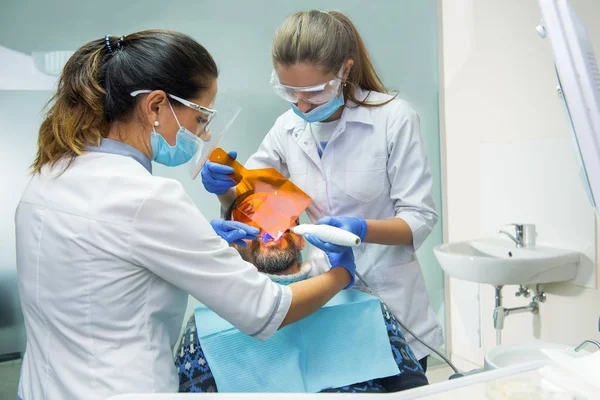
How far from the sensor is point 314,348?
1.32 meters

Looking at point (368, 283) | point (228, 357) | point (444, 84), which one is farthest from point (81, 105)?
point (444, 84)

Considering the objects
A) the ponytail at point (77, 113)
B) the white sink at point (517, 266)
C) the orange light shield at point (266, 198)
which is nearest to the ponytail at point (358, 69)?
the orange light shield at point (266, 198)

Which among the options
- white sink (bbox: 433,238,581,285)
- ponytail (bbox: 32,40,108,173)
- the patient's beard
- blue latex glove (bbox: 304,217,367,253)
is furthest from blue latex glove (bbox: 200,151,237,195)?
white sink (bbox: 433,238,581,285)

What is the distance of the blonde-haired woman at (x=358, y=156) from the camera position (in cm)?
144

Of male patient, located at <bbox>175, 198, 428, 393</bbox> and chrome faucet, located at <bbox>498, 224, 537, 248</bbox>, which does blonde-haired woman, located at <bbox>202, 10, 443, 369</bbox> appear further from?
chrome faucet, located at <bbox>498, 224, 537, 248</bbox>

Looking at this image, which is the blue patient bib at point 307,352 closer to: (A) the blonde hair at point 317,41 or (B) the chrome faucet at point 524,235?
(A) the blonde hair at point 317,41

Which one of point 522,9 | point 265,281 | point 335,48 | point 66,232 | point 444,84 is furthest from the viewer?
point 444,84

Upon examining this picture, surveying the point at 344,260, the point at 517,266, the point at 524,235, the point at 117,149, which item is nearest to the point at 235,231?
the point at 344,260

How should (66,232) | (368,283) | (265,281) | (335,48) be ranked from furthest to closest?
(368,283)
(335,48)
(265,281)
(66,232)

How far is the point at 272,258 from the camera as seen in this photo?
1589mm

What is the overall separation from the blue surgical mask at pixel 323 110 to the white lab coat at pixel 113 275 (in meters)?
0.66

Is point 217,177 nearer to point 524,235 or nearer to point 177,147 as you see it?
point 177,147

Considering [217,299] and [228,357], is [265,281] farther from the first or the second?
[228,357]

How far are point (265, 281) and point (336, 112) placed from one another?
789 mm
